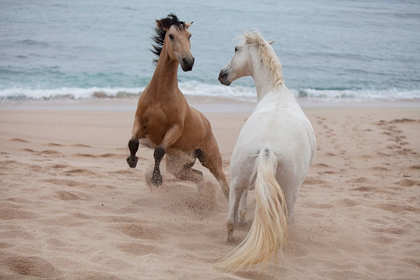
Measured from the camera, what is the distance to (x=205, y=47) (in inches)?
807

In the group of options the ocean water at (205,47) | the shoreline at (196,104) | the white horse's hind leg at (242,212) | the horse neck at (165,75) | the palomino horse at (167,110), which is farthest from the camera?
the ocean water at (205,47)

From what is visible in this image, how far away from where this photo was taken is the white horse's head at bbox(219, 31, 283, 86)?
189 inches

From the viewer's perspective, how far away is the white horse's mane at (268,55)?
4.70 meters

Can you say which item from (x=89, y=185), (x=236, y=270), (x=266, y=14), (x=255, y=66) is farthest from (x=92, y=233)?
(x=266, y=14)

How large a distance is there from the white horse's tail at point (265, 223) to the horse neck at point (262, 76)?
149 centimetres

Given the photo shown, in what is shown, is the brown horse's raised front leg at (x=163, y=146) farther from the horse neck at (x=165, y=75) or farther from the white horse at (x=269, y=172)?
the white horse at (x=269, y=172)

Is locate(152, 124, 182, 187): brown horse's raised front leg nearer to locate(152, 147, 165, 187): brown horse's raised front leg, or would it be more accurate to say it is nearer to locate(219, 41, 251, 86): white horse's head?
locate(152, 147, 165, 187): brown horse's raised front leg

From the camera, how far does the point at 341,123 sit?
9.91 meters

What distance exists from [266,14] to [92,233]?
2713 centimetres

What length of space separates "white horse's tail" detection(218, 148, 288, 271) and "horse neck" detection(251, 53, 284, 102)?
1489mm

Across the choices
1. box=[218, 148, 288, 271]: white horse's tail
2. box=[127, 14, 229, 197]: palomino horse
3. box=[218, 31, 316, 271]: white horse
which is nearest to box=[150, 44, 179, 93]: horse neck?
box=[127, 14, 229, 197]: palomino horse

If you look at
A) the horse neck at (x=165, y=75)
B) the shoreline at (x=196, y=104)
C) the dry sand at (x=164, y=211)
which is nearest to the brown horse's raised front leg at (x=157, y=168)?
the dry sand at (x=164, y=211)

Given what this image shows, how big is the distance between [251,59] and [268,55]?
1.01 ft

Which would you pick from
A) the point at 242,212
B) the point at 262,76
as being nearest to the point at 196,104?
the point at 262,76
